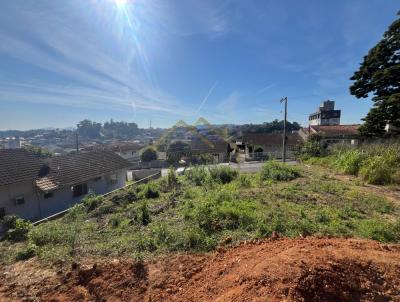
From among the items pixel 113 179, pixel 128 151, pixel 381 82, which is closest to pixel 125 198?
pixel 113 179

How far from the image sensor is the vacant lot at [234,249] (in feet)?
7.80

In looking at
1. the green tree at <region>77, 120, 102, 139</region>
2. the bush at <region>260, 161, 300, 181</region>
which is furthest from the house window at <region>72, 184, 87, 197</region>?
the green tree at <region>77, 120, 102, 139</region>

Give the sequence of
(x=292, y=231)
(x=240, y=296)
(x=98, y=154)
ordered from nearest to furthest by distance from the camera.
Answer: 1. (x=240, y=296)
2. (x=292, y=231)
3. (x=98, y=154)

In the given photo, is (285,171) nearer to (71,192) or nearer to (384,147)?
(384,147)

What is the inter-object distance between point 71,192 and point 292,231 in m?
13.7

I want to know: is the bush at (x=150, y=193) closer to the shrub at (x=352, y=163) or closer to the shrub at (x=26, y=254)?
the shrub at (x=26, y=254)

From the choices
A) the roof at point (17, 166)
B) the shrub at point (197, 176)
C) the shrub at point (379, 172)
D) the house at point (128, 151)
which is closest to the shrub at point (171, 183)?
the shrub at point (197, 176)

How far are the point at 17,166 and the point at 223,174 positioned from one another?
11491mm

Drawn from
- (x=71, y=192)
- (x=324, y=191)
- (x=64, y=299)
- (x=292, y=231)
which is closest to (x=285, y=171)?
(x=324, y=191)

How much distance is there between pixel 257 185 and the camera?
8.66 metres

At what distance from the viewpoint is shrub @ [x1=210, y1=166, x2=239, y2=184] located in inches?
410

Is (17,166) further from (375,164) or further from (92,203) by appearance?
(375,164)

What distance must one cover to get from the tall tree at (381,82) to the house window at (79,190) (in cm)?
1840

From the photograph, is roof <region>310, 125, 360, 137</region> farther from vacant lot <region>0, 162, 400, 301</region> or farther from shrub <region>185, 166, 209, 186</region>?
vacant lot <region>0, 162, 400, 301</region>
